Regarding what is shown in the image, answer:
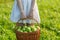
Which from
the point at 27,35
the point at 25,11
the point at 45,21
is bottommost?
the point at 45,21

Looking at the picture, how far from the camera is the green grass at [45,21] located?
5935 mm

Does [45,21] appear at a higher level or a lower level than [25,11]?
lower

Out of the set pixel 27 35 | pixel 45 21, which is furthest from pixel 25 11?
pixel 45 21

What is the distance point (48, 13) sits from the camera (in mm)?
7699

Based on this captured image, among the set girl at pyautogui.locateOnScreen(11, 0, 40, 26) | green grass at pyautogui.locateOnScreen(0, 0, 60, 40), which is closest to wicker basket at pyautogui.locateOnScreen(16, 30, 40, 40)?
girl at pyautogui.locateOnScreen(11, 0, 40, 26)

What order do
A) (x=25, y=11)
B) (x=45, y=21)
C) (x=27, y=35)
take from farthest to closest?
(x=45, y=21) < (x=25, y=11) < (x=27, y=35)

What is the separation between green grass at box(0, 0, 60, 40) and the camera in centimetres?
593

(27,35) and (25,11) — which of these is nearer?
(27,35)

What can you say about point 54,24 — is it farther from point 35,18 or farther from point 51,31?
point 35,18

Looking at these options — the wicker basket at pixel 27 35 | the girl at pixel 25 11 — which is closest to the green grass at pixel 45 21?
the girl at pixel 25 11

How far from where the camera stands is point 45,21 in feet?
22.8

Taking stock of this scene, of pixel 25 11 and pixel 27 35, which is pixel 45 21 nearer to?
pixel 25 11

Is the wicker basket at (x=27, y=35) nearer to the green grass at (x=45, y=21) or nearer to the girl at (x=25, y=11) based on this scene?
the girl at (x=25, y=11)

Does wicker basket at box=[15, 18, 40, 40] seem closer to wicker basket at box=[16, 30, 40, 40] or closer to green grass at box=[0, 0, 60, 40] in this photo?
wicker basket at box=[16, 30, 40, 40]
